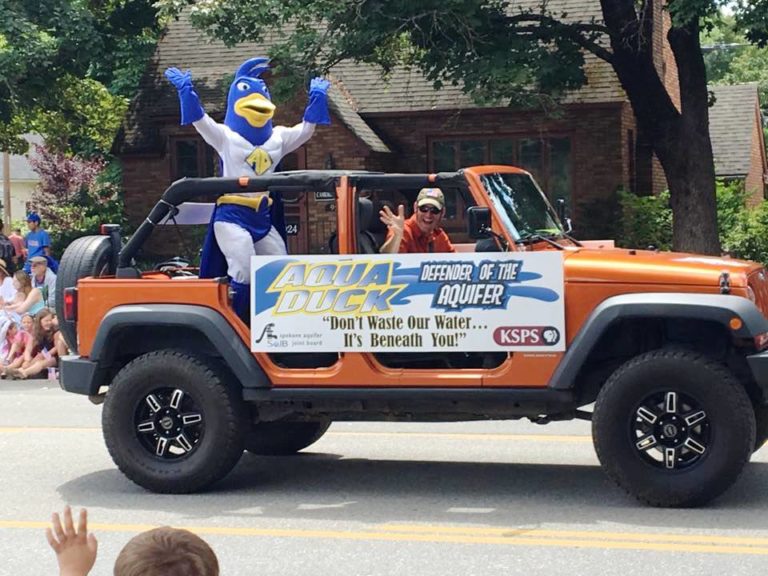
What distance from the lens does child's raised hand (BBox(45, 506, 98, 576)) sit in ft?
10.0

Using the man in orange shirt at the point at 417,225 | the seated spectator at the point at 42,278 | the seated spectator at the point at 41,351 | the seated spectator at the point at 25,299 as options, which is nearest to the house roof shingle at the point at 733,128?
the seated spectator at the point at 42,278

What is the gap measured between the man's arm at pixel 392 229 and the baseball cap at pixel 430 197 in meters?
0.16

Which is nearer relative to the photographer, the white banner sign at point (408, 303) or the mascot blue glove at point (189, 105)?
the white banner sign at point (408, 303)

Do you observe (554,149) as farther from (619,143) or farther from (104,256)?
(104,256)

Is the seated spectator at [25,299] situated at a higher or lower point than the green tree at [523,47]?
lower

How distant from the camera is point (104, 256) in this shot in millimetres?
9039

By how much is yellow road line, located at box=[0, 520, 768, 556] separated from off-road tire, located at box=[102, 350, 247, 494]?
2.60 ft

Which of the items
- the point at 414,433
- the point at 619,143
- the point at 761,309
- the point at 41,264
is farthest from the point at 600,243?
the point at 619,143

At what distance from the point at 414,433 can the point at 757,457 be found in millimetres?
2783

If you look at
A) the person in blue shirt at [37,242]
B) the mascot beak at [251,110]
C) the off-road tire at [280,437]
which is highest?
the mascot beak at [251,110]

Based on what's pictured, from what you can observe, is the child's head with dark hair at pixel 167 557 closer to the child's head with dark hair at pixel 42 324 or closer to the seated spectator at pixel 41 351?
the seated spectator at pixel 41 351

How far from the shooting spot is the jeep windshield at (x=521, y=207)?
8.21 meters

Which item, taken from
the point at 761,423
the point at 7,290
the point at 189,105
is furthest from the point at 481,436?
the point at 7,290

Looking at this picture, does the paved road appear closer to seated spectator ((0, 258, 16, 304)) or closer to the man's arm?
the man's arm
